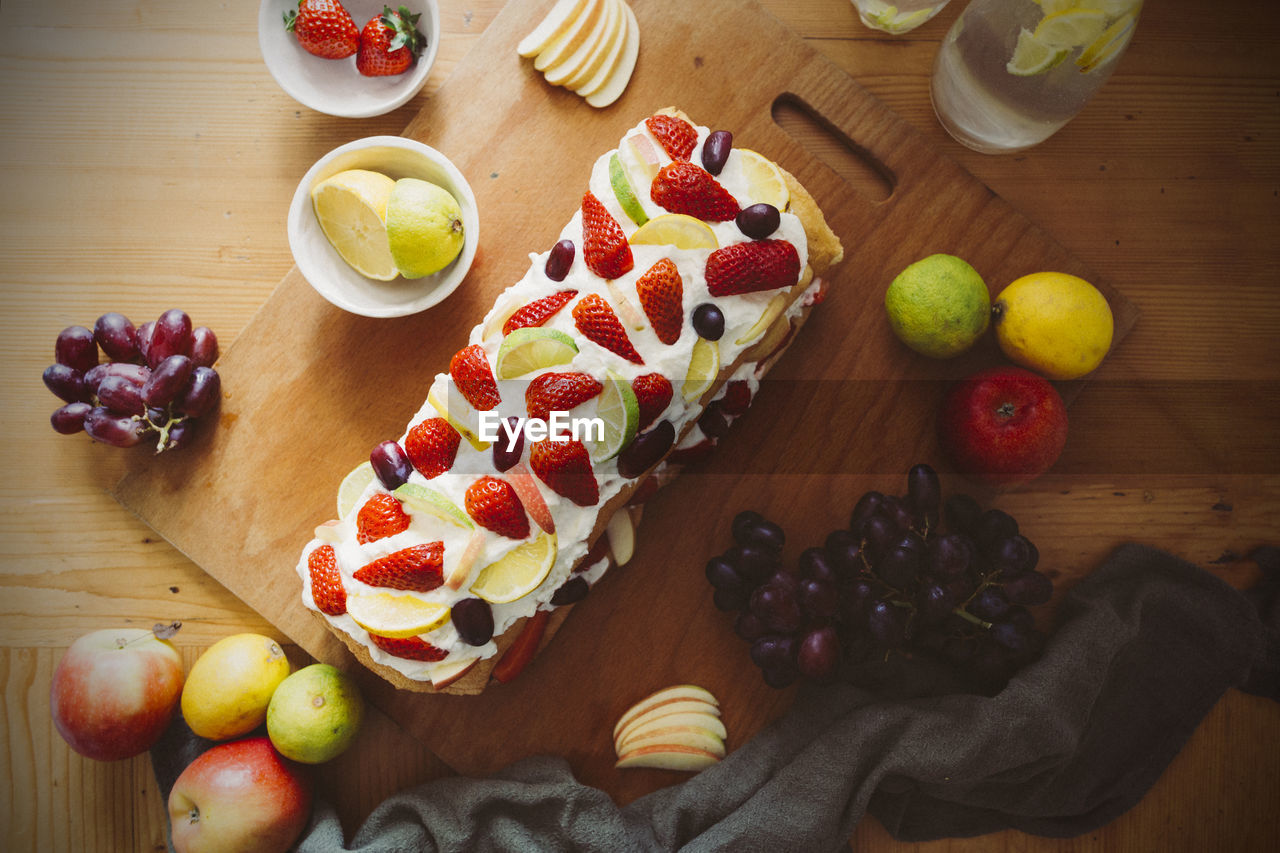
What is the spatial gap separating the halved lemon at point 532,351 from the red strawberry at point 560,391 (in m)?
0.04

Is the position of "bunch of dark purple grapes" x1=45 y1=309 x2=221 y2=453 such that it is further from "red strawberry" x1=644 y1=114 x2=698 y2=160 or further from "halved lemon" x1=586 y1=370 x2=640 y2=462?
"red strawberry" x1=644 y1=114 x2=698 y2=160

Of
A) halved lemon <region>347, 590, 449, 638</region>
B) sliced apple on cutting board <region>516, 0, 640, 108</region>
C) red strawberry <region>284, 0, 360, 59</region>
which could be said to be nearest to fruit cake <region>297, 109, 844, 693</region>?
halved lemon <region>347, 590, 449, 638</region>

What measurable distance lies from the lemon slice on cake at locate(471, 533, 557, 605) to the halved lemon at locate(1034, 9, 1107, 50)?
1.71 meters

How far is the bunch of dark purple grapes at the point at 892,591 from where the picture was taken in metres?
1.95

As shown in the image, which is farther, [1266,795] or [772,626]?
[1266,795]

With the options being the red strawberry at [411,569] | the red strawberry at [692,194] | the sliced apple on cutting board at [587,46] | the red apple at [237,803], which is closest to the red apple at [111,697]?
the red apple at [237,803]

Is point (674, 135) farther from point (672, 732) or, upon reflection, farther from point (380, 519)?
point (672, 732)

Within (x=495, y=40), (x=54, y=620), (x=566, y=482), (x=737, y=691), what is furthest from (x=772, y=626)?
(x=54, y=620)

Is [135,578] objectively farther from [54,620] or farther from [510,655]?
[510,655]

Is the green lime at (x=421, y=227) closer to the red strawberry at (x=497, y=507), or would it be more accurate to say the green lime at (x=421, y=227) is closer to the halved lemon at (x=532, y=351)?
the halved lemon at (x=532, y=351)

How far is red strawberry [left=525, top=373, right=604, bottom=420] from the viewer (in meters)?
1.76

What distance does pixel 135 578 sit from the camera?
224 cm

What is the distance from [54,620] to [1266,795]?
358 cm

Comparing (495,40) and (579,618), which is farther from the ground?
(495,40)
